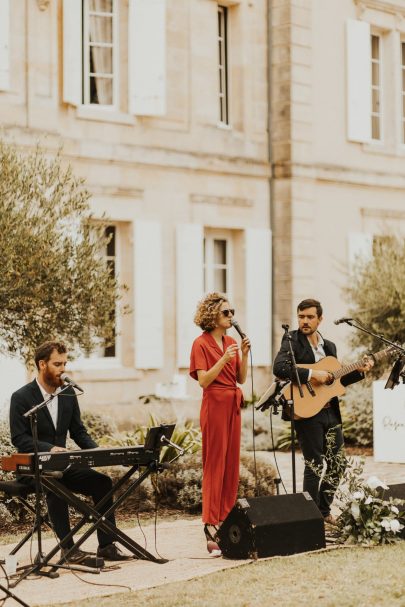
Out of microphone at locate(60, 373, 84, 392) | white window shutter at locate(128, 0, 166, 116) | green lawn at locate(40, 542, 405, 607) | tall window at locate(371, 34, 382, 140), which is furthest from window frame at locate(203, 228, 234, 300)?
green lawn at locate(40, 542, 405, 607)

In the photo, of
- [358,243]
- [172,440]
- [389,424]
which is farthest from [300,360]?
[358,243]

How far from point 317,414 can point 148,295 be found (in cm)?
786

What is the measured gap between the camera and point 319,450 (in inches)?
357

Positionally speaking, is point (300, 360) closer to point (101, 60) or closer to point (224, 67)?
point (101, 60)

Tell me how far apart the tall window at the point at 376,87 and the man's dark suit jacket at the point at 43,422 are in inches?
496

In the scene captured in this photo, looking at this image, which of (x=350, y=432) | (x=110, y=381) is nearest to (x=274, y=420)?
(x=350, y=432)

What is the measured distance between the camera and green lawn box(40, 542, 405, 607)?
685 centimetres

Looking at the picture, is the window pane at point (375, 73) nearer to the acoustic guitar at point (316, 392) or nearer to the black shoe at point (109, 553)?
the acoustic guitar at point (316, 392)

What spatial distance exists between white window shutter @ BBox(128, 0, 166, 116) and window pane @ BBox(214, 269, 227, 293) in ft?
8.59

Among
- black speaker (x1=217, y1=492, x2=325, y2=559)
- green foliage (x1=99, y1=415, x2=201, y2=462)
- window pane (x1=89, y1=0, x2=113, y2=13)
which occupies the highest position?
window pane (x1=89, y1=0, x2=113, y2=13)

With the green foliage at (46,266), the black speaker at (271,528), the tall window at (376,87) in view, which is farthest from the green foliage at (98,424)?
the tall window at (376,87)

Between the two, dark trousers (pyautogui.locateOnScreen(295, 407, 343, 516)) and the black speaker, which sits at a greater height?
dark trousers (pyautogui.locateOnScreen(295, 407, 343, 516))

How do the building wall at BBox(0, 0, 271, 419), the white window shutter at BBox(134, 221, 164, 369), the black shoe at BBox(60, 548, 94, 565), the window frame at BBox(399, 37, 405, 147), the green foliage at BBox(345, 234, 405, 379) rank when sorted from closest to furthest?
the black shoe at BBox(60, 548, 94, 565), the green foliage at BBox(345, 234, 405, 379), the building wall at BBox(0, 0, 271, 419), the white window shutter at BBox(134, 221, 164, 369), the window frame at BBox(399, 37, 405, 147)

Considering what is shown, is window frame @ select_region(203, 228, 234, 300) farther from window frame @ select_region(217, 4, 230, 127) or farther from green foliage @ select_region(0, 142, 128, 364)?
green foliage @ select_region(0, 142, 128, 364)
